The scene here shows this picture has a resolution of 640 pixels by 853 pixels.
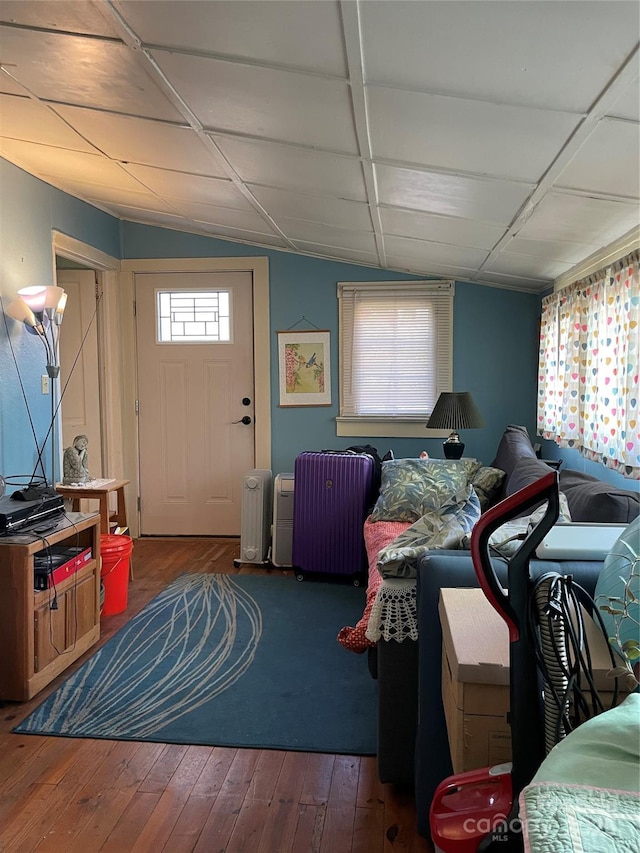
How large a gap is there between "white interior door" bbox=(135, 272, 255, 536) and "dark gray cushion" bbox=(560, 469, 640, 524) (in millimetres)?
2867

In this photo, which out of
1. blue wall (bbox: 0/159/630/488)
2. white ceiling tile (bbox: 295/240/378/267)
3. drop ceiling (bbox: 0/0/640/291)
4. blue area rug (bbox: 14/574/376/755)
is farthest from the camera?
blue wall (bbox: 0/159/630/488)

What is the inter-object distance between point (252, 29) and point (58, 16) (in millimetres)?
601

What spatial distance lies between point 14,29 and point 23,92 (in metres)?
0.57

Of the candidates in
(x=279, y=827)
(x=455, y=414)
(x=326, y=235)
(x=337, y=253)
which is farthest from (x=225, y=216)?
(x=279, y=827)

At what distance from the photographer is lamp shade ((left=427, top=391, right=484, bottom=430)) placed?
392 cm

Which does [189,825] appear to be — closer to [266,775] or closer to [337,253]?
[266,775]

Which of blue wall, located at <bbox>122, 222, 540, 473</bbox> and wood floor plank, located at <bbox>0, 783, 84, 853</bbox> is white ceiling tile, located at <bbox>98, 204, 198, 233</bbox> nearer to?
blue wall, located at <bbox>122, 222, 540, 473</bbox>

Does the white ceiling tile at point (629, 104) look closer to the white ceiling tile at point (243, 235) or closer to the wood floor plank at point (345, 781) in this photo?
the wood floor plank at point (345, 781)

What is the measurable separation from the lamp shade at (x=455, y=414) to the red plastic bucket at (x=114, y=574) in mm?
2055

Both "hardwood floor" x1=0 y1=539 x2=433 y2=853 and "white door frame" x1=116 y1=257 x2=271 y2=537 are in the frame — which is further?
"white door frame" x1=116 y1=257 x2=271 y2=537

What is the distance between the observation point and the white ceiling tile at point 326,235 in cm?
357

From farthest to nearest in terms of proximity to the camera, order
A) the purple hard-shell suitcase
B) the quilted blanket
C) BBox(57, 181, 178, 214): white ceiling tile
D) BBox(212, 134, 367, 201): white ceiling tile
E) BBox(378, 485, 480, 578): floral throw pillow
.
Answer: the purple hard-shell suitcase, BBox(57, 181, 178, 214): white ceiling tile, BBox(212, 134, 367, 201): white ceiling tile, BBox(378, 485, 480, 578): floral throw pillow, the quilted blanket

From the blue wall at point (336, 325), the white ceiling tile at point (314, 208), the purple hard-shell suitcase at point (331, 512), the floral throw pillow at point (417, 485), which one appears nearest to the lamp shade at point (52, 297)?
the blue wall at point (336, 325)

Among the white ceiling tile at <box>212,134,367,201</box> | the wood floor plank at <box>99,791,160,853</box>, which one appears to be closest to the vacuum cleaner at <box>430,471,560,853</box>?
the wood floor plank at <box>99,791,160,853</box>
